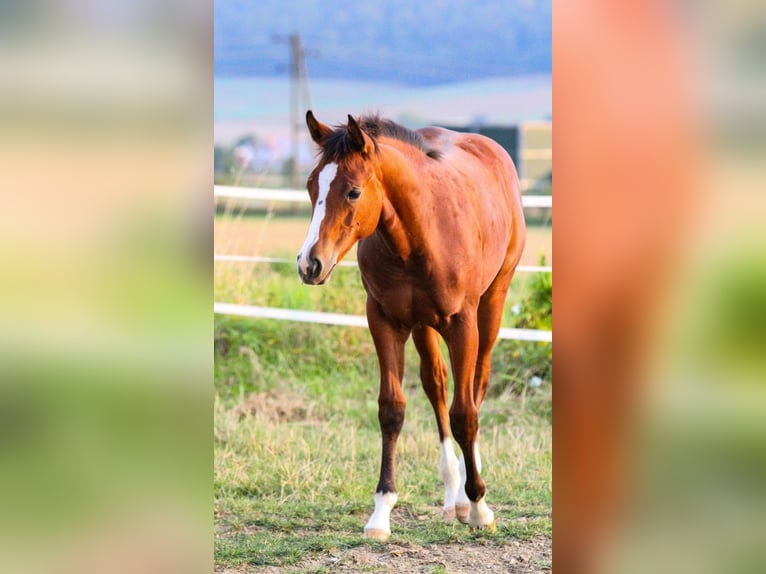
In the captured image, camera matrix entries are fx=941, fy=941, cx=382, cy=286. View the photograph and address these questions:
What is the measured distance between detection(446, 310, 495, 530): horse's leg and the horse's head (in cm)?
55

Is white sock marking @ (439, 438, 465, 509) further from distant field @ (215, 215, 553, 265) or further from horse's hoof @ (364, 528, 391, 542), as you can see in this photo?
distant field @ (215, 215, 553, 265)

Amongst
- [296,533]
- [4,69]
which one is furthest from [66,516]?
[296,533]

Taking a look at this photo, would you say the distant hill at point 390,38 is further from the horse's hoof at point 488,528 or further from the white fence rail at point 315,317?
the horse's hoof at point 488,528

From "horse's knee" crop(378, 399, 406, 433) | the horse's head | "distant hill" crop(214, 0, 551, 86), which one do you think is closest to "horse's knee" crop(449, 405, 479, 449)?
"horse's knee" crop(378, 399, 406, 433)

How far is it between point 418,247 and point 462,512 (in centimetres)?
112

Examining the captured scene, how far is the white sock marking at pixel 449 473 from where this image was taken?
12.2 ft

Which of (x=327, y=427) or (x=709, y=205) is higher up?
(x=709, y=205)

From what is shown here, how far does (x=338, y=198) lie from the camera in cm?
290

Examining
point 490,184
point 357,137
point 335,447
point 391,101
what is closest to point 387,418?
point 490,184

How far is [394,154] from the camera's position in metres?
3.11

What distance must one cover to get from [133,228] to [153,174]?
0.08 meters

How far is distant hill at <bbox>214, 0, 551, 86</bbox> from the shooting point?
17578 mm

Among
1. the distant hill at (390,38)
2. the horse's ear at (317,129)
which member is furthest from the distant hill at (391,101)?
the horse's ear at (317,129)

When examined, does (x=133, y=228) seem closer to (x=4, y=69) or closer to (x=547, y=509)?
(x=4, y=69)
